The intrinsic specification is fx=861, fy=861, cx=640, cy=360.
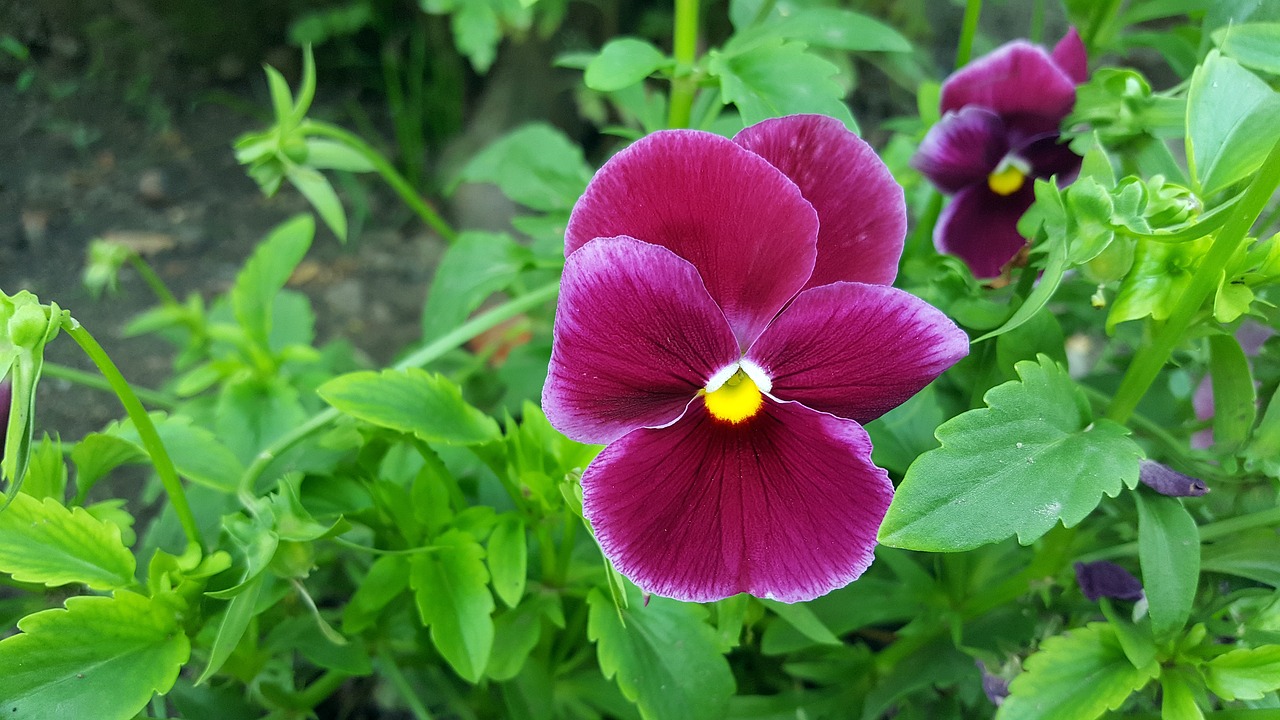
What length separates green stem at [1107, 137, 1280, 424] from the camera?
629 mm

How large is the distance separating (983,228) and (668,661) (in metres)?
0.64

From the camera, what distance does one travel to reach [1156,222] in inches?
27.0

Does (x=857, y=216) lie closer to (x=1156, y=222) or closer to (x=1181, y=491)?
(x=1156, y=222)

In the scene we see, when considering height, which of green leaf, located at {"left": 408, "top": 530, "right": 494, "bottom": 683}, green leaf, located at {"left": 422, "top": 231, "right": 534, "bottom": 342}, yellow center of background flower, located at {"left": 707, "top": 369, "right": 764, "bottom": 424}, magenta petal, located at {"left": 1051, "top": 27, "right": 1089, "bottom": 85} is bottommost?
green leaf, located at {"left": 408, "top": 530, "right": 494, "bottom": 683}

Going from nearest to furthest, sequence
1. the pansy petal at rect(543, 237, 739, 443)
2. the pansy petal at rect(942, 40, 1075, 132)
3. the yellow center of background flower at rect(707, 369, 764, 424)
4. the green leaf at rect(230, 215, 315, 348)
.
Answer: the pansy petal at rect(543, 237, 739, 443) → the yellow center of background flower at rect(707, 369, 764, 424) → the pansy petal at rect(942, 40, 1075, 132) → the green leaf at rect(230, 215, 315, 348)

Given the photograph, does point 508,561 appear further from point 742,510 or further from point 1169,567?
point 1169,567

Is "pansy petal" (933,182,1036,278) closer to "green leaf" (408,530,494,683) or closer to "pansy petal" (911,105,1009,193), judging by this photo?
"pansy petal" (911,105,1009,193)

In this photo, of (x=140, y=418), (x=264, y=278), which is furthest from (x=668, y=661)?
(x=264, y=278)

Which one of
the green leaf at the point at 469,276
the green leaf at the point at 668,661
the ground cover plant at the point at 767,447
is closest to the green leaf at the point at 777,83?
the ground cover plant at the point at 767,447

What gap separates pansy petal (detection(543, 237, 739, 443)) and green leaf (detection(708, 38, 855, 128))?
28cm

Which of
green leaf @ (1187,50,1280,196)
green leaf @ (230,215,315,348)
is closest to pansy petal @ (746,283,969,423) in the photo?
green leaf @ (1187,50,1280,196)

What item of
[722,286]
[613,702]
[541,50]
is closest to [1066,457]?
[722,286]

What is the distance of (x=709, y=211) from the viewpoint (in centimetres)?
65

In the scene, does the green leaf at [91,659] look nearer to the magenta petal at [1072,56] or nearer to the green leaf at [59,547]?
the green leaf at [59,547]
